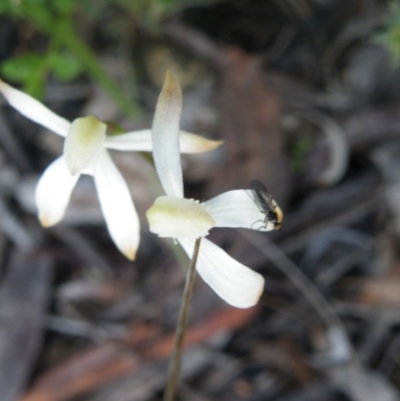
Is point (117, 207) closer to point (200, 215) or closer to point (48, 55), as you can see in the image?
point (200, 215)

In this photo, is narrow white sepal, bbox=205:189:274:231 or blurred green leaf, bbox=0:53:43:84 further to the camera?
blurred green leaf, bbox=0:53:43:84

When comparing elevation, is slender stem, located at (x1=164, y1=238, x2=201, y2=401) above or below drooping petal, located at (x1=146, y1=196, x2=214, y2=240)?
below

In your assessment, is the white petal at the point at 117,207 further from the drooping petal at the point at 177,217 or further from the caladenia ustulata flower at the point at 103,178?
the drooping petal at the point at 177,217

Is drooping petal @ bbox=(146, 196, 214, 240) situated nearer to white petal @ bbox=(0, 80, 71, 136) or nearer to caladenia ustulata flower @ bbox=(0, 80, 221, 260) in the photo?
caladenia ustulata flower @ bbox=(0, 80, 221, 260)

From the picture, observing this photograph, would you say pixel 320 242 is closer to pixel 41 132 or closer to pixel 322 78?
pixel 322 78

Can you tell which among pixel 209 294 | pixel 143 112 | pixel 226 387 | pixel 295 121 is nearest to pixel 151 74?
pixel 143 112

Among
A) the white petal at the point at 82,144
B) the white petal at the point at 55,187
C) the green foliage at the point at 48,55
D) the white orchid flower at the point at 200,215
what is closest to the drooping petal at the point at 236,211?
the white orchid flower at the point at 200,215

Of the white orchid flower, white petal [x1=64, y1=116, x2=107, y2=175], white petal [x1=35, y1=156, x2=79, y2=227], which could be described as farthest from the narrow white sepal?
white petal [x1=35, y1=156, x2=79, y2=227]
